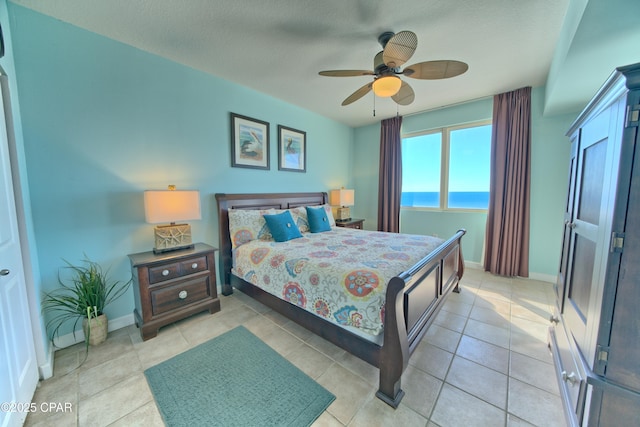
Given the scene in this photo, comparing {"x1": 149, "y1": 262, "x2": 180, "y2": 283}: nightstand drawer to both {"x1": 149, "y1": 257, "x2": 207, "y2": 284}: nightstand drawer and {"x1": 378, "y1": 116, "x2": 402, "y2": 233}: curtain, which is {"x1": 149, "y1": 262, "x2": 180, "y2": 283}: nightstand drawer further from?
{"x1": 378, "y1": 116, "x2": 402, "y2": 233}: curtain

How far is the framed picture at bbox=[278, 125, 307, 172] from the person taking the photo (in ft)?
11.8

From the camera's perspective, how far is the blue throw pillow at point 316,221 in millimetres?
3309

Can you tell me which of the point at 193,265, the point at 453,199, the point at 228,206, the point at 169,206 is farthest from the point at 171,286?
the point at 453,199

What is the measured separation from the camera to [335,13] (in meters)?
1.78

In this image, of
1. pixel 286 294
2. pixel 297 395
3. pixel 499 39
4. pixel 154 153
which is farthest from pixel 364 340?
pixel 499 39

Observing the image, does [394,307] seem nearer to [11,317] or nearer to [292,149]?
[11,317]

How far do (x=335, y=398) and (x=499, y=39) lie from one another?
10.7 ft

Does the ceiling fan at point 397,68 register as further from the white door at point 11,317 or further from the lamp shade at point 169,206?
the white door at point 11,317

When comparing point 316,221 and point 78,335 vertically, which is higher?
point 316,221

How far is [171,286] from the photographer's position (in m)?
2.14

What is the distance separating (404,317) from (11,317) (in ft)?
7.54

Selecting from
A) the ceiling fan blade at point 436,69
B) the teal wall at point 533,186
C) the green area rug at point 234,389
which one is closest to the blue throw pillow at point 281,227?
the green area rug at point 234,389

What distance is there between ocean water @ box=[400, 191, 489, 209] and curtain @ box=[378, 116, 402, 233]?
0.76 feet

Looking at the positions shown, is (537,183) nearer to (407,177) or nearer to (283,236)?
(407,177)
